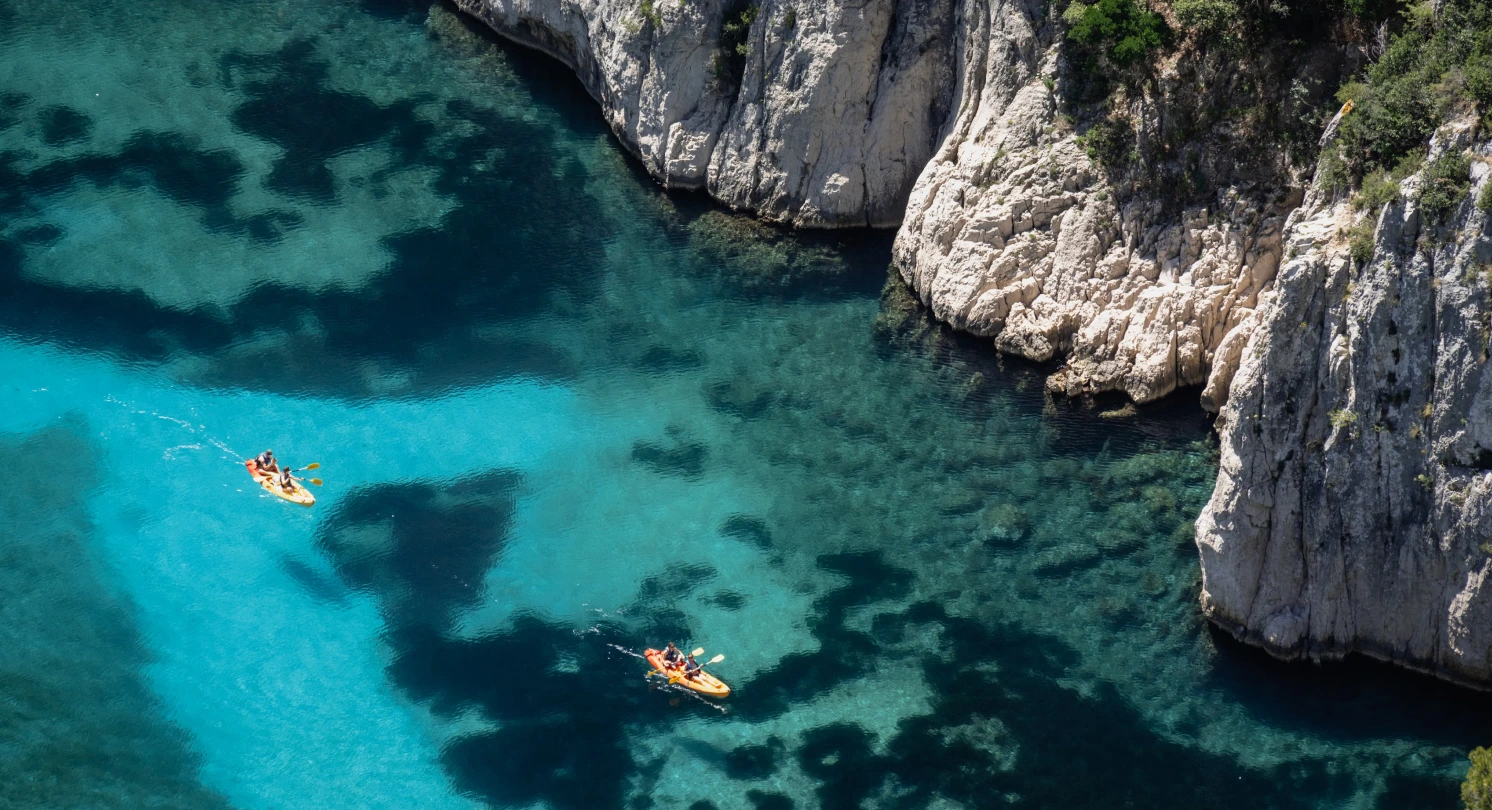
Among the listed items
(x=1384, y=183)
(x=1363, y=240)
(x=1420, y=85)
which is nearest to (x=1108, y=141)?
(x=1420, y=85)

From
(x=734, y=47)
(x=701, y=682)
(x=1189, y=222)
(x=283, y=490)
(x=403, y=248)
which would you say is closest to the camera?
(x=701, y=682)

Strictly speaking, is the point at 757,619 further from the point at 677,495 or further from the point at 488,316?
the point at 488,316

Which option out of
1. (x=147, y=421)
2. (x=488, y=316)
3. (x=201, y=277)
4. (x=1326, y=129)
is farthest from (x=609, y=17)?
(x=1326, y=129)

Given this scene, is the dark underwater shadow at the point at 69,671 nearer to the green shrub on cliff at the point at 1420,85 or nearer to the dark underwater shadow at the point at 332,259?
the dark underwater shadow at the point at 332,259

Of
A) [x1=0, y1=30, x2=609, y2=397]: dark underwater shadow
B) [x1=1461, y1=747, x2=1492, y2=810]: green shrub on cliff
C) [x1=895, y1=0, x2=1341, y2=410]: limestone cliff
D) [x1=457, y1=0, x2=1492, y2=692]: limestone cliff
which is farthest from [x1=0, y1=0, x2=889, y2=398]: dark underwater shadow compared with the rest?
[x1=1461, y1=747, x2=1492, y2=810]: green shrub on cliff

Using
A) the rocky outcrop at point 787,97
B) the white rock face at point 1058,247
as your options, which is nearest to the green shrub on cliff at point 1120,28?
the white rock face at point 1058,247

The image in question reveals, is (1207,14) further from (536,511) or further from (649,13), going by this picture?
(536,511)
